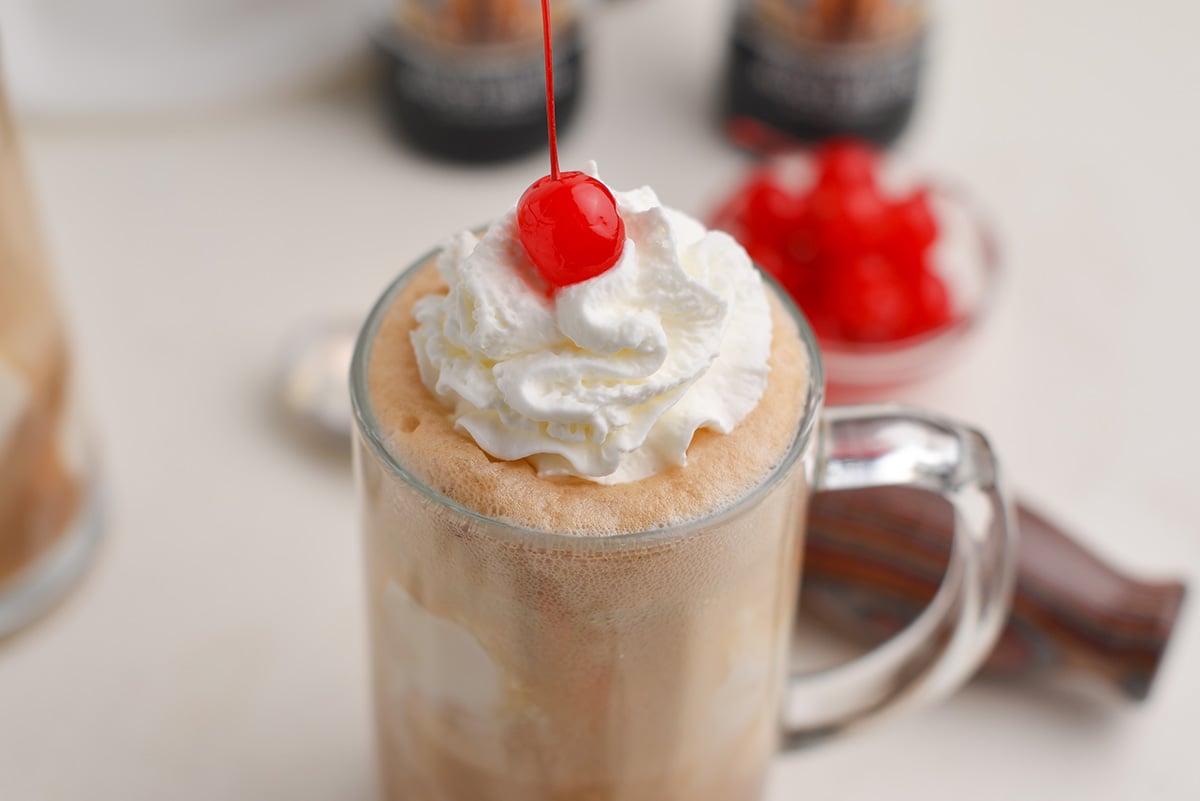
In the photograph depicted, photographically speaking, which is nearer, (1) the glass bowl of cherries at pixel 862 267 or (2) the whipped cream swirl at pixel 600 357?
(2) the whipped cream swirl at pixel 600 357

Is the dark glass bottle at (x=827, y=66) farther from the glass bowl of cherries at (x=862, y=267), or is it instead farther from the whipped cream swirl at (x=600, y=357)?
the whipped cream swirl at (x=600, y=357)

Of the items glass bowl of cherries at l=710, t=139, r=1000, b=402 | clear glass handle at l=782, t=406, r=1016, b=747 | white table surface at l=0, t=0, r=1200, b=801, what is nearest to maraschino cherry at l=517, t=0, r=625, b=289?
clear glass handle at l=782, t=406, r=1016, b=747

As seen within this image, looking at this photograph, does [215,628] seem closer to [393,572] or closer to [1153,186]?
[393,572]

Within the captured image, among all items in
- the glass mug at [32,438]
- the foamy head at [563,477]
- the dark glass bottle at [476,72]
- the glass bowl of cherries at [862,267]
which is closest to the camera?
the foamy head at [563,477]

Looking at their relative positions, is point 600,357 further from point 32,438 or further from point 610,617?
point 32,438

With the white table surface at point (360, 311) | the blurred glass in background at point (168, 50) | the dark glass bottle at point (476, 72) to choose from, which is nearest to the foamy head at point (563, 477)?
the white table surface at point (360, 311)

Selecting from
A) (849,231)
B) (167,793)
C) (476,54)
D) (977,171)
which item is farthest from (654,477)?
(977,171)

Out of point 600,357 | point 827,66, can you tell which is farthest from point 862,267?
point 600,357
